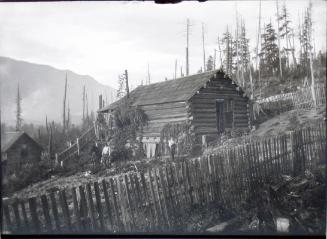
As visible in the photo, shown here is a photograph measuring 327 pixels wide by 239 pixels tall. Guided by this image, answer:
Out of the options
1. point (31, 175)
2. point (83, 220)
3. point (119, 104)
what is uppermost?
point (119, 104)

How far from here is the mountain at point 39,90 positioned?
21.4 feet

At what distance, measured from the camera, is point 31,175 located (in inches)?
255

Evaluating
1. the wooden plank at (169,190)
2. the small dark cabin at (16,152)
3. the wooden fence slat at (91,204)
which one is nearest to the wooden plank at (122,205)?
the wooden fence slat at (91,204)

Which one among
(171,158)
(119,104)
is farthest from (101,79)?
(171,158)

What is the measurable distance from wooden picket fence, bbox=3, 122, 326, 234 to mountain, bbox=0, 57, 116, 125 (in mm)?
2127

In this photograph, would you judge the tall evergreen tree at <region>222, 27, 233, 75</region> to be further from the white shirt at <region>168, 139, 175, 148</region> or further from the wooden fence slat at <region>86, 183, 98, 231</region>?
the wooden fence slat at <region>86, 183, 98, 231</region>

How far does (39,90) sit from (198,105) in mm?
4722

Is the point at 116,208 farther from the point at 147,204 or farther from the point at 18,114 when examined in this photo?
the point at 18,114

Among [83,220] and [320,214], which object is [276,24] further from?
[83,220]

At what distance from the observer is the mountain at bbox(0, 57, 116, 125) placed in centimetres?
653

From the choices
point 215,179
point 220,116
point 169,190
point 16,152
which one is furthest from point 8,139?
point 220,116

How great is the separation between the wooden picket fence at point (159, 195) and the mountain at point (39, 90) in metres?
2.13

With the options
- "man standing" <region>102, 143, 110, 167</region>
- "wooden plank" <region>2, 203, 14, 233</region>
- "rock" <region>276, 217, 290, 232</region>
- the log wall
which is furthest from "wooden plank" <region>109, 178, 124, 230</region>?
the log wall

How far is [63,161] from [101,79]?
2058 mm
